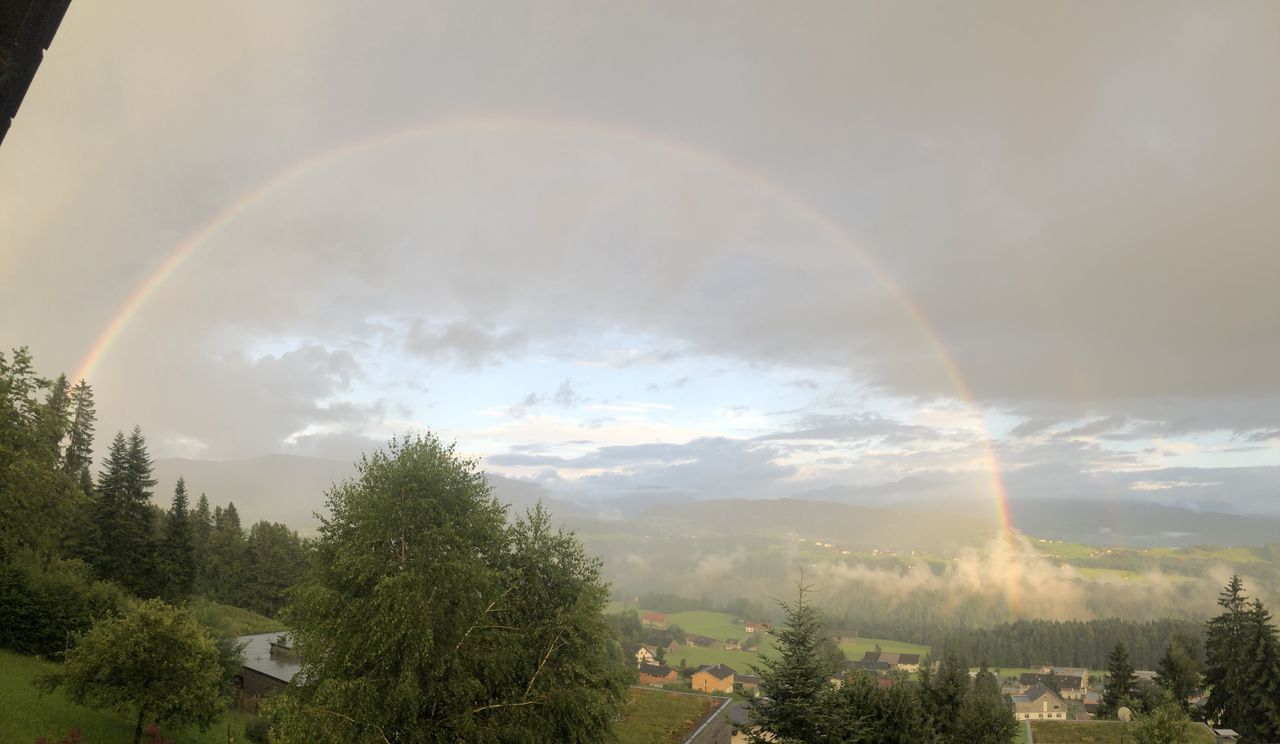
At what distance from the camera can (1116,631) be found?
596ft

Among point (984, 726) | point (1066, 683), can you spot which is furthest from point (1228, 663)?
point (1066, 683)

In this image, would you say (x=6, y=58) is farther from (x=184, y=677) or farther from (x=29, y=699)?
(x=29, y=699)

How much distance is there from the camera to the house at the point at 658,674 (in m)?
123

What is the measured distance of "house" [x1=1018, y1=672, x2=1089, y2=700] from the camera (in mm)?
150875

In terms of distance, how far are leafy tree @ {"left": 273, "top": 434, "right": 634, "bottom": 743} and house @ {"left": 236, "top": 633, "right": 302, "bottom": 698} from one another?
25870 millimetres

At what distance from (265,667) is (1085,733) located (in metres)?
59.8

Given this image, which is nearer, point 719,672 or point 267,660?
point 267,660

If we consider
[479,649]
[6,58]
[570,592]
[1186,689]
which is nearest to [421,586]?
[479,649]

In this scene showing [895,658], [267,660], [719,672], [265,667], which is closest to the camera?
[265,667]

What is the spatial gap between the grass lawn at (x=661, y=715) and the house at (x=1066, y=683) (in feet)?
461

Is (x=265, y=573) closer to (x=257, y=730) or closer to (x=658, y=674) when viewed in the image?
(x=257, y=730)

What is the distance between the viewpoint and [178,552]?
6178 centimetres

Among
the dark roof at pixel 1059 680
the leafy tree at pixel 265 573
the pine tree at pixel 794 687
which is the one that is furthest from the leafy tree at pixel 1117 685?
the leafy tree at pixel 265 573

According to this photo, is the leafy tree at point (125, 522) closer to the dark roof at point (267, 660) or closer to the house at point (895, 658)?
the dark roof at point (267, 660)
